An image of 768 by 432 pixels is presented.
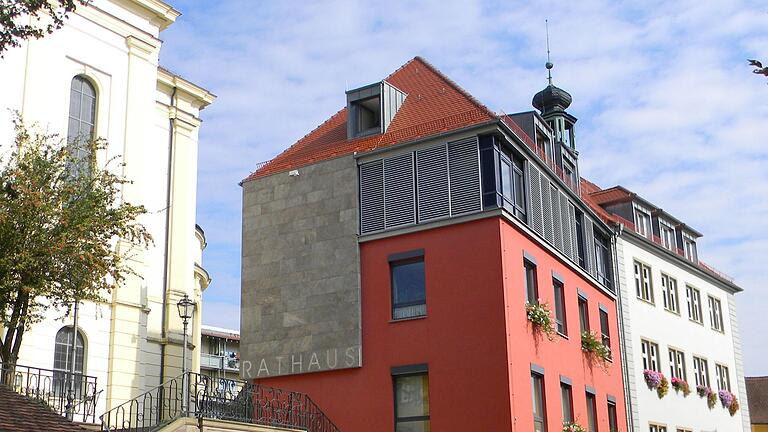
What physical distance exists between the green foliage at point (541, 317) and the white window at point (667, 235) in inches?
615

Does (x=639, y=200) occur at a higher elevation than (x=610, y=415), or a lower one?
higher

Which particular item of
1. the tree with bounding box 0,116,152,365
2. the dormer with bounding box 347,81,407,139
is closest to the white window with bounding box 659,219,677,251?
the dormer with bounding box 347,81,407,139

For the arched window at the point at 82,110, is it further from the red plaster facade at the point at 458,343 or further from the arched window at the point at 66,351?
the red plaster facade at the point at 458,343

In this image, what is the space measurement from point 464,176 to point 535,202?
9.33 feet

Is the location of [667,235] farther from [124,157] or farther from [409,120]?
[124,157]

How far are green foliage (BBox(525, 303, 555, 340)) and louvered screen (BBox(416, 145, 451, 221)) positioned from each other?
3136mm

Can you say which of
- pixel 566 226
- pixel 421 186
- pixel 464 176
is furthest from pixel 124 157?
pixel 566 226

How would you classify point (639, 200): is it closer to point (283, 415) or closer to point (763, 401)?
point (283, 415)

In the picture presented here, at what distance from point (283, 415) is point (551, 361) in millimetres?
7082

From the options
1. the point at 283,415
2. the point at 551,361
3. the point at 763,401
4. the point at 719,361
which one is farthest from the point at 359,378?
the point at 763,401

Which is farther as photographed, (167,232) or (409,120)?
(167,232)

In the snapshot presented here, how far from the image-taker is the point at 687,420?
36406 millimetres

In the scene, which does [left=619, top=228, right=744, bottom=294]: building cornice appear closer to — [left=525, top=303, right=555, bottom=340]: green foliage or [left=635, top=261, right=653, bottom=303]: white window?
[left=635, top=261, right=653, bottom=303]: white window

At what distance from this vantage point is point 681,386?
119 feet
